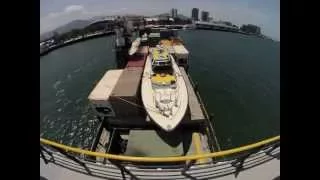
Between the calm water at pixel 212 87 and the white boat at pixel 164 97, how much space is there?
235cm

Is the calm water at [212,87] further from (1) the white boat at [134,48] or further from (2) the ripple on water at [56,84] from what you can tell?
(1) the white boat at [134,48]

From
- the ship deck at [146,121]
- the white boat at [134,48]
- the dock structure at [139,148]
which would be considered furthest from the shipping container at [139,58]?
the ship deck at [146,121]

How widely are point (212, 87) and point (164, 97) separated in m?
7.01

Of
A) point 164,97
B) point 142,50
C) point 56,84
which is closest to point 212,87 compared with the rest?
point 142,50

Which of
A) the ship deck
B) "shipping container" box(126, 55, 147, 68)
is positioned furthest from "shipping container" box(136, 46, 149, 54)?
the ship deck

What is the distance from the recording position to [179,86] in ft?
32.4

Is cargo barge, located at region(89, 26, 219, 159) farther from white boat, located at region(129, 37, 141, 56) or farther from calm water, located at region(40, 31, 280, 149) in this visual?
white boat, located at region(129, 37, 141, 56)

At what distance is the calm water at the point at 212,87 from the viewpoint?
1151 cm

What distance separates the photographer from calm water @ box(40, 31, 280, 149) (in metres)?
11.5

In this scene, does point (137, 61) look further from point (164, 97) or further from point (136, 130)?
point (136, 130)

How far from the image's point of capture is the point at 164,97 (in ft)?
30.1
